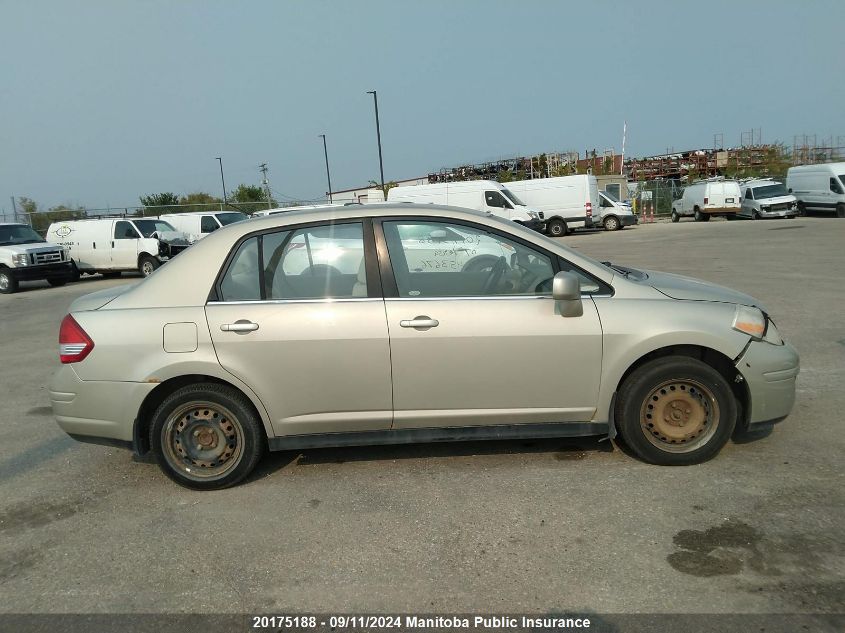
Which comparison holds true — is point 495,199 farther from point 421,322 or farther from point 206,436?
point 206,436

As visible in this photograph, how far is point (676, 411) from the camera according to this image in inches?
164

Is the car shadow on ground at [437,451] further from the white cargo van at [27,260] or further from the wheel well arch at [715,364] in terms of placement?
the white cargo van at [27,260]

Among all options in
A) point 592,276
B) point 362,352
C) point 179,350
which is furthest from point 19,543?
point 592,276

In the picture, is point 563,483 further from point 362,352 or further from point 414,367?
point 362,352

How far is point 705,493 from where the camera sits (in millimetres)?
3865

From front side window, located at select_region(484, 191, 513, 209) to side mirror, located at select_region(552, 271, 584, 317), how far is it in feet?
79.2

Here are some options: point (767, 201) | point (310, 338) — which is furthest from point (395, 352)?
point (767, 201)

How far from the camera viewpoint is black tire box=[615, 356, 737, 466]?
4094mm

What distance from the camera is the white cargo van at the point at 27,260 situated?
18.1 meters

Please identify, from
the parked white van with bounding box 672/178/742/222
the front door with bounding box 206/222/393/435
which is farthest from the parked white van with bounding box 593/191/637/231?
the front door with bounding box 206/222/393/435

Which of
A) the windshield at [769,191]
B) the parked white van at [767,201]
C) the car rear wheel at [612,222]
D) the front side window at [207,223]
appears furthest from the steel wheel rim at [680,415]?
the windshield at [769,191]

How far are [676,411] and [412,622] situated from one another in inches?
87.0

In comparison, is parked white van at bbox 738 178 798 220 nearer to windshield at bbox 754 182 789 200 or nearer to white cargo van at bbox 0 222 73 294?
windshield at bbox 754 182 789 200

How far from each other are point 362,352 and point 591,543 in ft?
5.48
